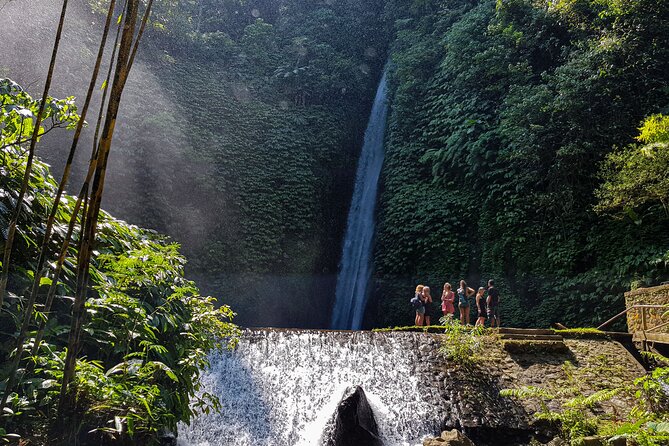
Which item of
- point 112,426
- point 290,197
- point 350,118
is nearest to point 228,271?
point 290,197

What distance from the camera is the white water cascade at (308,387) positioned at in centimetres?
668

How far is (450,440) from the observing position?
19.9ft

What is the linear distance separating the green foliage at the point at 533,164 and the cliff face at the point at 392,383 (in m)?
3.37

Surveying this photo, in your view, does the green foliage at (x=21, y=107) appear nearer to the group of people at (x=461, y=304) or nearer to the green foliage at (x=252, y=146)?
the group of people at (x=461, y=304)

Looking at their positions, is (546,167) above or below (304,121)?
below

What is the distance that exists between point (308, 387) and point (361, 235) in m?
10.2

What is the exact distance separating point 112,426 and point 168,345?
1.00 meters

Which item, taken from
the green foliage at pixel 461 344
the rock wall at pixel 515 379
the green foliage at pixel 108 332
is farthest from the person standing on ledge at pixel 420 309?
the green foliage at pixel 108 332

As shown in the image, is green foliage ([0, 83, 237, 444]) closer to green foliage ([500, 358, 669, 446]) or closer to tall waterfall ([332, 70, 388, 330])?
green foliage ([500, 358, 669, 446])

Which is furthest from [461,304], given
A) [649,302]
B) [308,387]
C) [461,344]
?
[308,387]

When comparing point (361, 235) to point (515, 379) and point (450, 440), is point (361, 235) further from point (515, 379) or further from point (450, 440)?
point (450, 440)

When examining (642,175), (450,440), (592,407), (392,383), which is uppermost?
(642,175)

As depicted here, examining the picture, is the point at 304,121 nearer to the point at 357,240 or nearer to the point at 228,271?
the point at 357,240

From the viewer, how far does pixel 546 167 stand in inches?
517
